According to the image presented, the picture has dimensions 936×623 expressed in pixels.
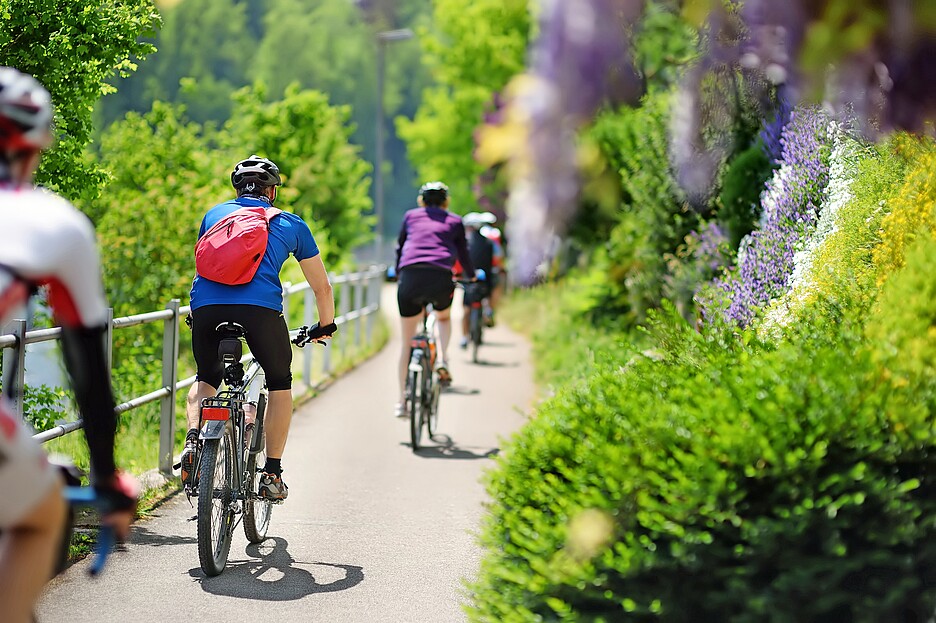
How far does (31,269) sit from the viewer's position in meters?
2.98

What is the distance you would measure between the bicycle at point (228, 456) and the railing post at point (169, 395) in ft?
6.62

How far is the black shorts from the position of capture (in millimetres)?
11391

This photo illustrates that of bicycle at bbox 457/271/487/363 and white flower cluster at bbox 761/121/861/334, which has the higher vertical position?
white flower cluster at bbox 761/121/861/334

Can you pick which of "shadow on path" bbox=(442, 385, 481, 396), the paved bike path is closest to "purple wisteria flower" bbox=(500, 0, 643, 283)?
the paved bike path

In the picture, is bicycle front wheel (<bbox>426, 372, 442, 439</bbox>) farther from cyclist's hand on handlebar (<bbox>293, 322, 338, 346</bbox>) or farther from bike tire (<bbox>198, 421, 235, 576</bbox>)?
bike tire (<bbox>198, 421, 235, 576</bbox>)

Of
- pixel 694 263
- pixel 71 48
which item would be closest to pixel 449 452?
pixel 694 263

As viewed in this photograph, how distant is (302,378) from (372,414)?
6.85 ft

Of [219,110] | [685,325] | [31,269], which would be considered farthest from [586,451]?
[219,110]

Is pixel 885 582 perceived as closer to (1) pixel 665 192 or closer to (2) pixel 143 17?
(2) pixel 143 17

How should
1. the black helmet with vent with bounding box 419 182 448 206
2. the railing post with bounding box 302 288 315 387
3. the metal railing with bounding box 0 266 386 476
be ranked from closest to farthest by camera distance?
the metal railing with bounding box 0 266 386 476 < the black helmet with vent with bounding box 419 182 448 206 < the railing post with bounding box 302 288 315 387

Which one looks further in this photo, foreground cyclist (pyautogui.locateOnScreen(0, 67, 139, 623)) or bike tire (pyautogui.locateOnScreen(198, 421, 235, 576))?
bike tire (pyautogui.locateOnScreen(198, 421, 235, 576))

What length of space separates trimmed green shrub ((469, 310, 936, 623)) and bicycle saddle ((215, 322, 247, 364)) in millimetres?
2232

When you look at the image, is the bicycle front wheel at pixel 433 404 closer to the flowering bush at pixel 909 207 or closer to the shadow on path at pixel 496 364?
the flowering bush at pixel 909 207

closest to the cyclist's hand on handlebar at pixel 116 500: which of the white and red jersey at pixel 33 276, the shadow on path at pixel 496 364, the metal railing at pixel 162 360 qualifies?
the white and red jersey at pixel 33 276
